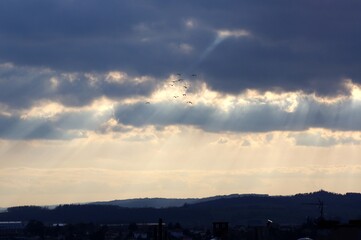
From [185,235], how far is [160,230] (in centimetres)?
9962

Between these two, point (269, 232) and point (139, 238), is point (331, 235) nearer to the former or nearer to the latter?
point (269, 232)

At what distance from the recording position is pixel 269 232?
433ft

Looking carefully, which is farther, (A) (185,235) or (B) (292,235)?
(A) (185,235)

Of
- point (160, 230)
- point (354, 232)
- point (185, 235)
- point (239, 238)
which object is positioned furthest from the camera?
point (185, 235)

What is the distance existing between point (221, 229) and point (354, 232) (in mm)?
20422

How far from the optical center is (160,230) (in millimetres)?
95688

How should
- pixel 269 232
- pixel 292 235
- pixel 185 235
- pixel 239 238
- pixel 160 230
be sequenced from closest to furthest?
1. pixel 160 230
2. pixel 269 232
3. pixel 292 235
4. pixel 239 238
5. pixel 185 235

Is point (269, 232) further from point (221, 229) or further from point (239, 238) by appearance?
point (239, 238)

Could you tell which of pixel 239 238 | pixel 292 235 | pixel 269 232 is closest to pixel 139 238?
pixel 239 238

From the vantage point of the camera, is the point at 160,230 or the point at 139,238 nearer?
the point at 160,230

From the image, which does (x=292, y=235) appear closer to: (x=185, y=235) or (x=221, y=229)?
(x=185, y=235)

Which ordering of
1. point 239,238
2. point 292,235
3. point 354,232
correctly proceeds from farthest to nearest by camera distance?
point 239,238, point 292,235, point 354,232

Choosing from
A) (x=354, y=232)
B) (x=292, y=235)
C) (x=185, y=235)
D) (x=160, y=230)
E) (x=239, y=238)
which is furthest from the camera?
(x=185, y=235)

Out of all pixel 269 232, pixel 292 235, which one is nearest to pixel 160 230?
pixel 269 232
